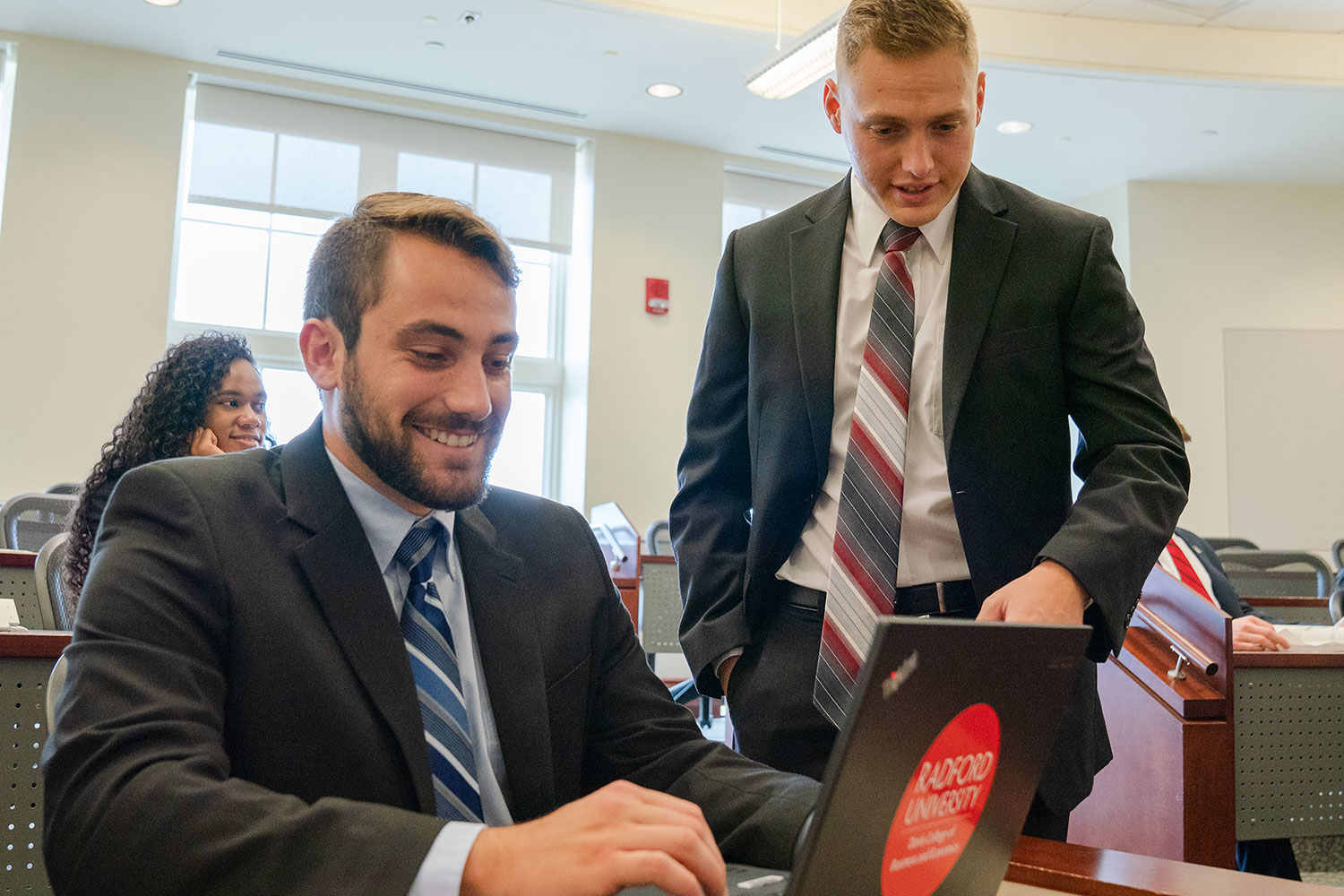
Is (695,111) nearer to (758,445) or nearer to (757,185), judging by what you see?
(757,185)

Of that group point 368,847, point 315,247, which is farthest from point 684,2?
point 368,847

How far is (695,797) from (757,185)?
804cm

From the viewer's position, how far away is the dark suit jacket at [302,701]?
75cm

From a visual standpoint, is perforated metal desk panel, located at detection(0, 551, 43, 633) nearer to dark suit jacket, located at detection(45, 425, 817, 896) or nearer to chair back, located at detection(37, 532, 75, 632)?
chair back, located at detection(37, 532, 75, 632)

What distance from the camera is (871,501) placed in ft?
4.36

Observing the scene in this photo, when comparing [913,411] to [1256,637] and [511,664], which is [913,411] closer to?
[511,664]

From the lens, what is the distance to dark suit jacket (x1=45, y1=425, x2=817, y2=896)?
755 millimetres

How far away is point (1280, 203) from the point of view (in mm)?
8648

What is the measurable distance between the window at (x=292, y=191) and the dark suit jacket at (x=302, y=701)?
6.23 meters

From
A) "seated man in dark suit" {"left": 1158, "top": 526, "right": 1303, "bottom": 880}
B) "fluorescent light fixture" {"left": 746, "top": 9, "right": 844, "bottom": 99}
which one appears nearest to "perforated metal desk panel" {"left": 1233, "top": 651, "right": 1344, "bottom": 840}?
"seated man in dark suit" {"left": 1158, "top": 526, "right": 1303, "bottom": 880}

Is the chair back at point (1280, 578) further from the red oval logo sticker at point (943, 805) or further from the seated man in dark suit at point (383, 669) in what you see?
the red oval logo sticker at point (943, 805)

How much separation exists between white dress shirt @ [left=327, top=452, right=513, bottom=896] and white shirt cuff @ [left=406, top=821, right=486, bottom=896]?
11.3 inches

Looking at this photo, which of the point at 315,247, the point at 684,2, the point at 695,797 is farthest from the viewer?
the point at 684,2

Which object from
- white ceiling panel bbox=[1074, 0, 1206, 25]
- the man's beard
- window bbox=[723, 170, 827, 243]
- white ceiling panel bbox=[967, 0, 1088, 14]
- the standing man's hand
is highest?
white ceiling panel bbox=[1074, 0, 1206, 25]
